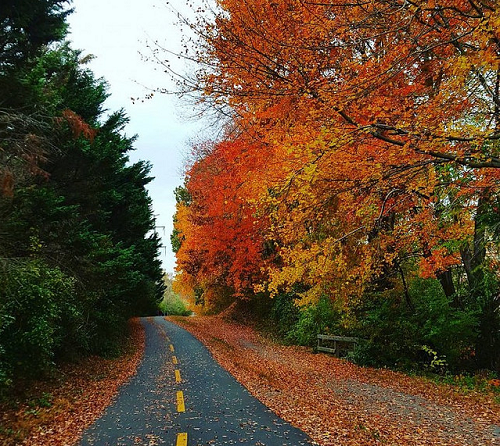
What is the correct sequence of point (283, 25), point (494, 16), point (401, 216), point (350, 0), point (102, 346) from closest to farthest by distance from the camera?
point (494, 16) < point (350, 0) < point (283, 25) < point (401, 216) < point (102, 346)

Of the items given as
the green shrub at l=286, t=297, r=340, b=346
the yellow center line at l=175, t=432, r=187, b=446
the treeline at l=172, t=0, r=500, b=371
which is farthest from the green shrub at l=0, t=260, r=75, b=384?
the green shrub at l=286, t=297, r=340, b=346

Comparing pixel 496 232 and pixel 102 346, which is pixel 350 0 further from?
pixel 102 346

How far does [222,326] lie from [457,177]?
77.5ft

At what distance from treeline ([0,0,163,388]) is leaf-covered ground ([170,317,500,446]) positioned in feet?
16.1

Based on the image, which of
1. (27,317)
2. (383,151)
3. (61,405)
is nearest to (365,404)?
(383,151)

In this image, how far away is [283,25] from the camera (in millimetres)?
9680

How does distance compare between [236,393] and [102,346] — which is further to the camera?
[102,346]

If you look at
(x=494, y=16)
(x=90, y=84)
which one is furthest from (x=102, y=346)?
(x=494, y=16)

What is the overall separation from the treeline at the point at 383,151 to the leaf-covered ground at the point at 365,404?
7.91 ft

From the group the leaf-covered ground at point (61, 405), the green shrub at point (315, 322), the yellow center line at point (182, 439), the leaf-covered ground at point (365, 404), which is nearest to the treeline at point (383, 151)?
the green shrub at point (315, 322)

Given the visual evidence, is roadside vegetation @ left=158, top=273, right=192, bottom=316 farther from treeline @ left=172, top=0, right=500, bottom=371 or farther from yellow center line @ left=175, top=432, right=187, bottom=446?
yellow center line @ left=175, top=432, right=187, bottom=446

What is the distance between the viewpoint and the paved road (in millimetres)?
6852

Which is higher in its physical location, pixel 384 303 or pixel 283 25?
pixel 283 25

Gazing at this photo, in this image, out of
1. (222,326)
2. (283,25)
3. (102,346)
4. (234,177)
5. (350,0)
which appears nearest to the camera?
(350,0)
